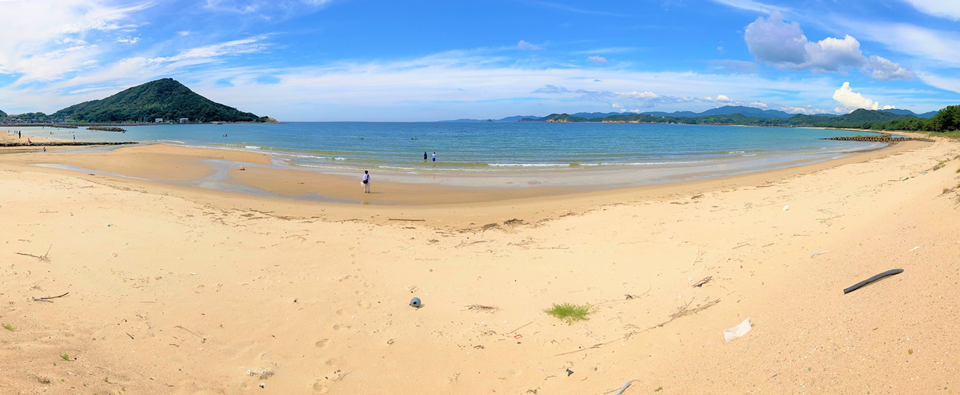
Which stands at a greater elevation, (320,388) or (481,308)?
(481,308)

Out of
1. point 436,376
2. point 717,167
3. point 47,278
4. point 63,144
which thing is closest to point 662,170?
point 717,167

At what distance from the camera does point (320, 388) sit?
4730mm

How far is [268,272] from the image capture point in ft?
25.1

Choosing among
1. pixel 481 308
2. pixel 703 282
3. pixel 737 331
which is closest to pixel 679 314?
pixel 737 331

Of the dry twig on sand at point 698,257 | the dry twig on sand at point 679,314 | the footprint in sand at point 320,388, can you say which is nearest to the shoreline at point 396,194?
the dry twig on sand at point 698,257

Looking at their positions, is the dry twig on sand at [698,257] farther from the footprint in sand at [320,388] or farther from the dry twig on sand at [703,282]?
the footprint in sand at [320,388]

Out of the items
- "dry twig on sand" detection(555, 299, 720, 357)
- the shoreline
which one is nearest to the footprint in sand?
"dry twig on sand" detection(555, 299, 720, 357)

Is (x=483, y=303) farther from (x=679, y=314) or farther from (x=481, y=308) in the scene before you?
(x=679, y=314)

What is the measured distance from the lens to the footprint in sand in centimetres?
469

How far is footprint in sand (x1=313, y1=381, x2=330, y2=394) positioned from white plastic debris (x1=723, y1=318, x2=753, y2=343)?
4.49 metres

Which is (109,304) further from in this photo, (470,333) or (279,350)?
(470,333)

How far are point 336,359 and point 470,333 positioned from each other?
1769mm

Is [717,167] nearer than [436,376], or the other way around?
[436,376]

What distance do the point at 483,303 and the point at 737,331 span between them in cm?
346
